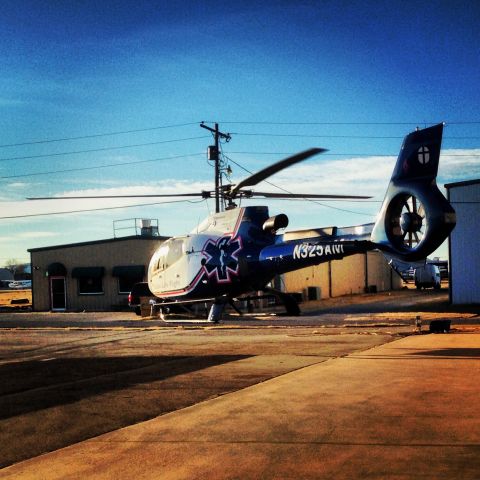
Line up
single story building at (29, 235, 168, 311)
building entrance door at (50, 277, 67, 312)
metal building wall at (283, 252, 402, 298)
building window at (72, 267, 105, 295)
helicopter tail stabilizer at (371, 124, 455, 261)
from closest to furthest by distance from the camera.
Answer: helicopter tail stabilizer at (371, 124, 455, 261) → single story building at (29, 235, 168, 311) → building window at (72, 267, 105, 295) → building entrance door at (50, 277, 67, 312) → metal building wall at (283, 252, 402, 298)

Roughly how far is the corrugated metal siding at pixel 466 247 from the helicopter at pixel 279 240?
682 inches

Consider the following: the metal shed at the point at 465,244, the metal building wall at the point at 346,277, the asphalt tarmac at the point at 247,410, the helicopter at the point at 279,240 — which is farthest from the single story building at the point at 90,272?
the asphalt tarmac at the point at 247,410

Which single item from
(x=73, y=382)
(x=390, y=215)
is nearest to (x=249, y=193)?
(x=390, y=215)

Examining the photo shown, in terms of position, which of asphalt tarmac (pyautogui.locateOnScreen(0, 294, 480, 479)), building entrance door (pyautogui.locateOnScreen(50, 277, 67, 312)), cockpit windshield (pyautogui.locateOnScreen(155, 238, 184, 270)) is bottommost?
asphalt tarmac (pyautogui.locateOnScreen(0, 294, 480, 479))

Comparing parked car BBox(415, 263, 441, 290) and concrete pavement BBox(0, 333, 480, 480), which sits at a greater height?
parked car BBox(415, 263, 441, 290)

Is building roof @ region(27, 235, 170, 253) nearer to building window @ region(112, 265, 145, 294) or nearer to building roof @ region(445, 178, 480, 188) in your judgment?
building window @ region(112, 265, 145, 294)

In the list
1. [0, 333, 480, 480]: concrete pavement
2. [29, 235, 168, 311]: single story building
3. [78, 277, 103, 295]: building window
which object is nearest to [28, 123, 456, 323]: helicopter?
[0, 333, 480, 480]: concrete pavement

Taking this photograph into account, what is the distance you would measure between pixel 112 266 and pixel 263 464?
3907 cm

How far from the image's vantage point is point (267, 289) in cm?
2002

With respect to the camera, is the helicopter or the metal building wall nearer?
the helicopter

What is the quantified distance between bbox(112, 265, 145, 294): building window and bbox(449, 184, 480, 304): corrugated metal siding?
68.0 ft

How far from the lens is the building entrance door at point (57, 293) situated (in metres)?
46.0

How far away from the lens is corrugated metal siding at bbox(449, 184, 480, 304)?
34.7 m

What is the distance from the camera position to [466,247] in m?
35.0
